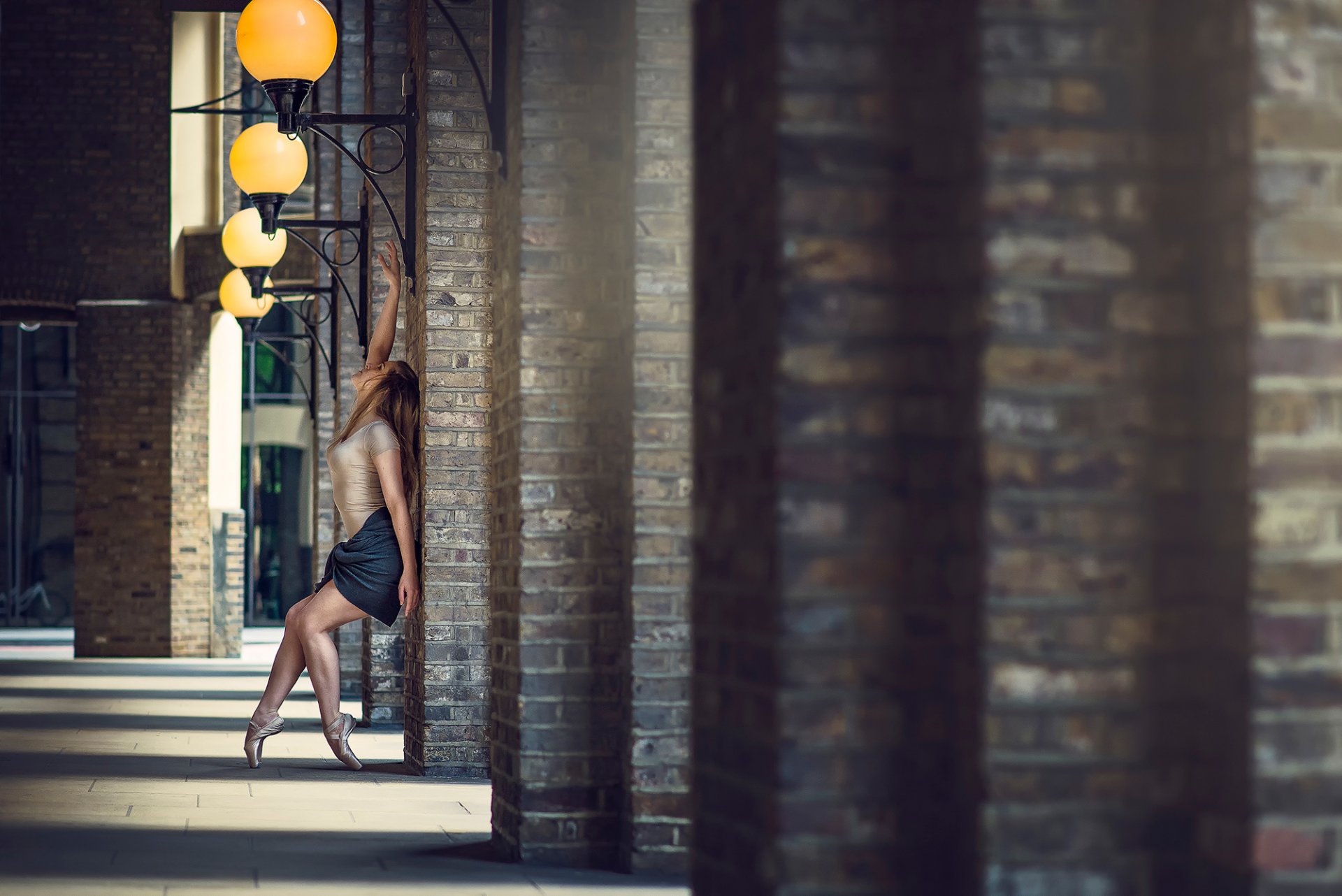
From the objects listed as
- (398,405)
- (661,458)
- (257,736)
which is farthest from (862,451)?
(257,736)

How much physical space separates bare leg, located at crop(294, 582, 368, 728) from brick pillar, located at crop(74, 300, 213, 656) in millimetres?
10539

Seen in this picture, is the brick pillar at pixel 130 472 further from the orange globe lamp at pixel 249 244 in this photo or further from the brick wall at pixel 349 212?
the orange globe lamp at pixel 249 244

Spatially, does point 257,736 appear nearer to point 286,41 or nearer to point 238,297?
point 286,41

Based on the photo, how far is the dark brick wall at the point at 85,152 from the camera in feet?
54.3

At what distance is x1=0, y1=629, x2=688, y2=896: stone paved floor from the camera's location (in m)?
4.37

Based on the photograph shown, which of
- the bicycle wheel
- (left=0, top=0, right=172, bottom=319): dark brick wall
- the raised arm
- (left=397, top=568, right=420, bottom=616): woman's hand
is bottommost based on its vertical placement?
the bicycle wheel

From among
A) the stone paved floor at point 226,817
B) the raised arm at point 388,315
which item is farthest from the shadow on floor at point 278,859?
the raised arm at point 388,315

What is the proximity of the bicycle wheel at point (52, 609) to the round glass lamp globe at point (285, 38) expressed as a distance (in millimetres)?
20821

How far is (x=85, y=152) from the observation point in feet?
54.6

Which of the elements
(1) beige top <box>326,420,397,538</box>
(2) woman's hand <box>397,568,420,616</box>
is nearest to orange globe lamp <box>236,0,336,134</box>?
(1) beige top <box>326,420,397,538</box>

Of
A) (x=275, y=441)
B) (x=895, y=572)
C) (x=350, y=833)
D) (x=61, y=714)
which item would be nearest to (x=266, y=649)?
(x=275, y=441)

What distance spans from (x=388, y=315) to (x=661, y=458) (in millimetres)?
2041

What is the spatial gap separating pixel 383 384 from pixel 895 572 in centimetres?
444

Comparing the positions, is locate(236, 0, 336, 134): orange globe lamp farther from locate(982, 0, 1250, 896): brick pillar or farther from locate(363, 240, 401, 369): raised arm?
locate(982, 0, 1250, 896): brick pillar
